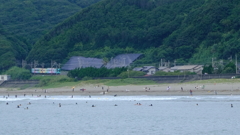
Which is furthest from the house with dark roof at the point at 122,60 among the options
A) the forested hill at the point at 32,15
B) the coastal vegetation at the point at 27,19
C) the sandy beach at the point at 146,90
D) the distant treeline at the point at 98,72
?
the forested hill at the point at 32,15

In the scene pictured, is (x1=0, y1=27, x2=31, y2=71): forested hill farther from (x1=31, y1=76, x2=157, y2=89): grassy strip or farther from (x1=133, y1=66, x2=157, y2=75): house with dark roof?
(x1=133, y1=66, x2=157, y2=75): house with dark roof

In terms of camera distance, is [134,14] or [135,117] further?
[134,14]

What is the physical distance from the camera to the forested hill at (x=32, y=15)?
136m

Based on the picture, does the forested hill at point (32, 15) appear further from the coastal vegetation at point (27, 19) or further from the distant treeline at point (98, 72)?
the distant treeline at point (98, 72)

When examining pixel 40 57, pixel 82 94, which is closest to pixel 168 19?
pixel 40 57

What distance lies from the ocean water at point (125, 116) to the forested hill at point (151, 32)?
3286 centimetres

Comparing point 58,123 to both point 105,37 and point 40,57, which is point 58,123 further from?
point 105,37

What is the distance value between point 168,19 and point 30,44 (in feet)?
116

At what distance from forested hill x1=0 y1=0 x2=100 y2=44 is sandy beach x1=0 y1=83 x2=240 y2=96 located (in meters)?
59.7

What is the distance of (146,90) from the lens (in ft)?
194

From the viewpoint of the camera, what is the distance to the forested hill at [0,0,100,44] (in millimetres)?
135750

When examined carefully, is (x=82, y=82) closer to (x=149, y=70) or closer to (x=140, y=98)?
(x=149, y=70)

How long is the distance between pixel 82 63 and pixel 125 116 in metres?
53.3

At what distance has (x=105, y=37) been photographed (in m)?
110
